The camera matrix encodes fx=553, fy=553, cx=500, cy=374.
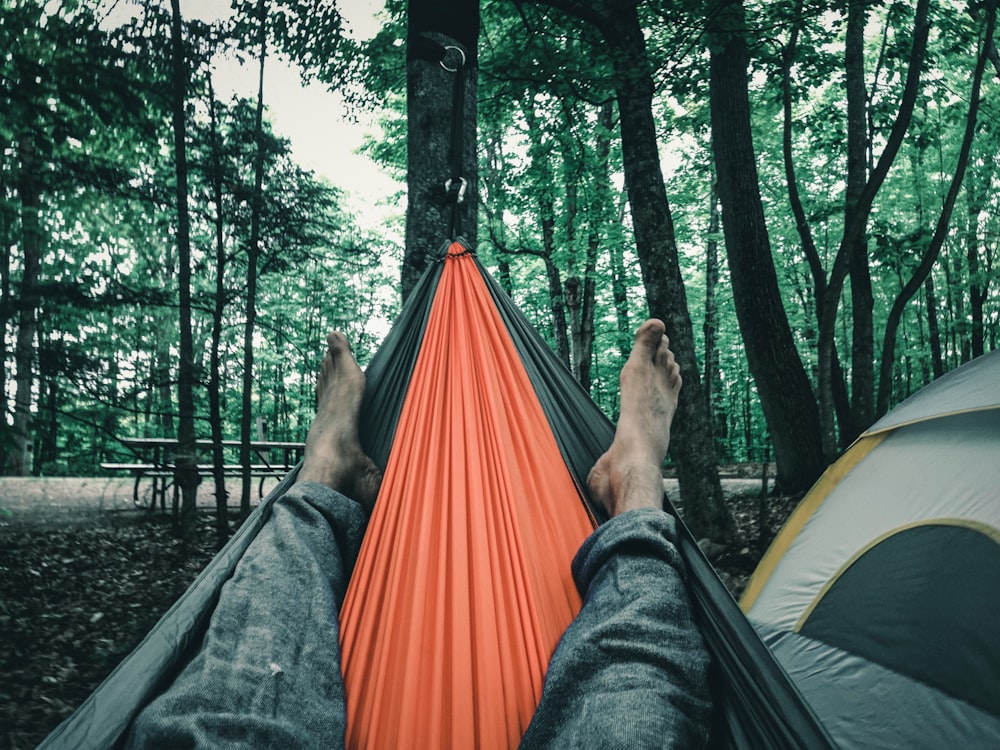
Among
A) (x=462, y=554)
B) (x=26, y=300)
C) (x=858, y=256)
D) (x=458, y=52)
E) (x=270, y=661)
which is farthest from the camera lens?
(x=858, y=256)

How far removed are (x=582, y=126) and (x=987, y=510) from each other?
167 inches

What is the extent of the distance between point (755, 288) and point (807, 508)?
1894 mm

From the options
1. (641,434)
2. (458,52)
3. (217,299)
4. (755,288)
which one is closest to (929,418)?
(641,434)

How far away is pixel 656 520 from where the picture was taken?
87 cm

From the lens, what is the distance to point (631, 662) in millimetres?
696

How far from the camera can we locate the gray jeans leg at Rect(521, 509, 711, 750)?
2.06 ft

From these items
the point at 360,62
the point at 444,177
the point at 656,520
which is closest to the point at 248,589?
the point at 656,520

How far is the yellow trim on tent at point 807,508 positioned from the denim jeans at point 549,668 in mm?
864

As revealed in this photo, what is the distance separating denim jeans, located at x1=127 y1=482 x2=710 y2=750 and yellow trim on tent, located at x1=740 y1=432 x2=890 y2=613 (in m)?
0.86

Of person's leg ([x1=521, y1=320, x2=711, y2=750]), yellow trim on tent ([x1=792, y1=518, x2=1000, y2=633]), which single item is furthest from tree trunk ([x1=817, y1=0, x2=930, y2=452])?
person's leg ([x1=521, y1=320, x2=711, y2=750])

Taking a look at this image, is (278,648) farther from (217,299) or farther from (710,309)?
(710,309)

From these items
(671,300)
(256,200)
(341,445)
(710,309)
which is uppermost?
(710,309)

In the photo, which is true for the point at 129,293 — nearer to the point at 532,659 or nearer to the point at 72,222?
the point at 72,222

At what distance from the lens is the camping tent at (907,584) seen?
3.00ft
